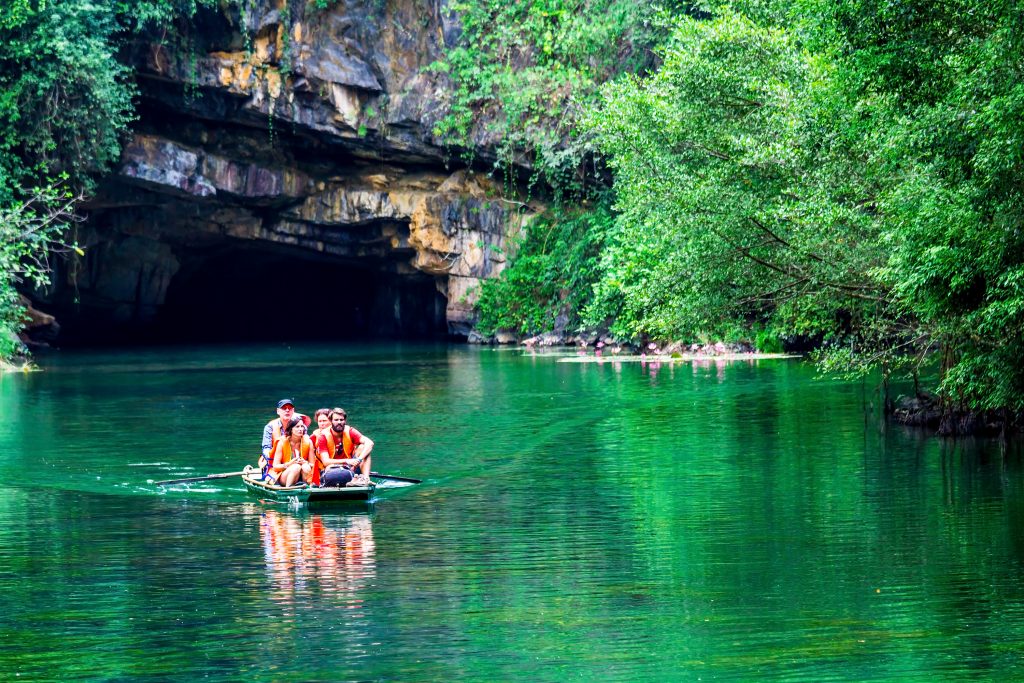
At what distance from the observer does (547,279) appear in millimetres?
44406

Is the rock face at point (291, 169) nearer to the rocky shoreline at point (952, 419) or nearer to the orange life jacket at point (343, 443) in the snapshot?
the rocky shoreline at point (952, 419)

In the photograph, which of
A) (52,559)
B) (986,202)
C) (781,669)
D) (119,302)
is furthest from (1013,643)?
(119,302)

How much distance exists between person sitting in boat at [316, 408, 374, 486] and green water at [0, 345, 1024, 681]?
1.90 feet

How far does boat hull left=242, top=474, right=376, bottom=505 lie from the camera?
585 inches

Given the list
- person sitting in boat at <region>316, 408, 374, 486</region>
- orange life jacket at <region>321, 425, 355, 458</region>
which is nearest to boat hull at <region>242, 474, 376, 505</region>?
person sitting in boat at <region>316, 408, 374, 486</region>

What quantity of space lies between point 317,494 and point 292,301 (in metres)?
50.8

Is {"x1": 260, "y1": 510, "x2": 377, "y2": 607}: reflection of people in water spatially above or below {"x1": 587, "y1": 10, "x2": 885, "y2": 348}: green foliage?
below

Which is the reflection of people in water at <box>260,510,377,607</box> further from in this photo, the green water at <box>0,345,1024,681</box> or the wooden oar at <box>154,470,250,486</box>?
the wooden oar at <box>154,470,250,486</box>

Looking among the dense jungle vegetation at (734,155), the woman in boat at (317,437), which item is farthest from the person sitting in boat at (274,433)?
the dense jungle vegetation at (734,155)

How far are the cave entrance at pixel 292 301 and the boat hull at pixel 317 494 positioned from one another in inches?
1435

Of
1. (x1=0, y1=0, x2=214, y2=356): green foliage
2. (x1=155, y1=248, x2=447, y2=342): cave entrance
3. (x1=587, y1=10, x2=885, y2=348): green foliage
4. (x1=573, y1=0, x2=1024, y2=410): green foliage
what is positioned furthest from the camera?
(x1=155, y1=248, x2=447, y2=342): cave entrance

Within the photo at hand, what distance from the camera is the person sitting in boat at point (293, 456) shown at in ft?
50.8

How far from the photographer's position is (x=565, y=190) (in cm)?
4481

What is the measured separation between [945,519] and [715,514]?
7.31ft
